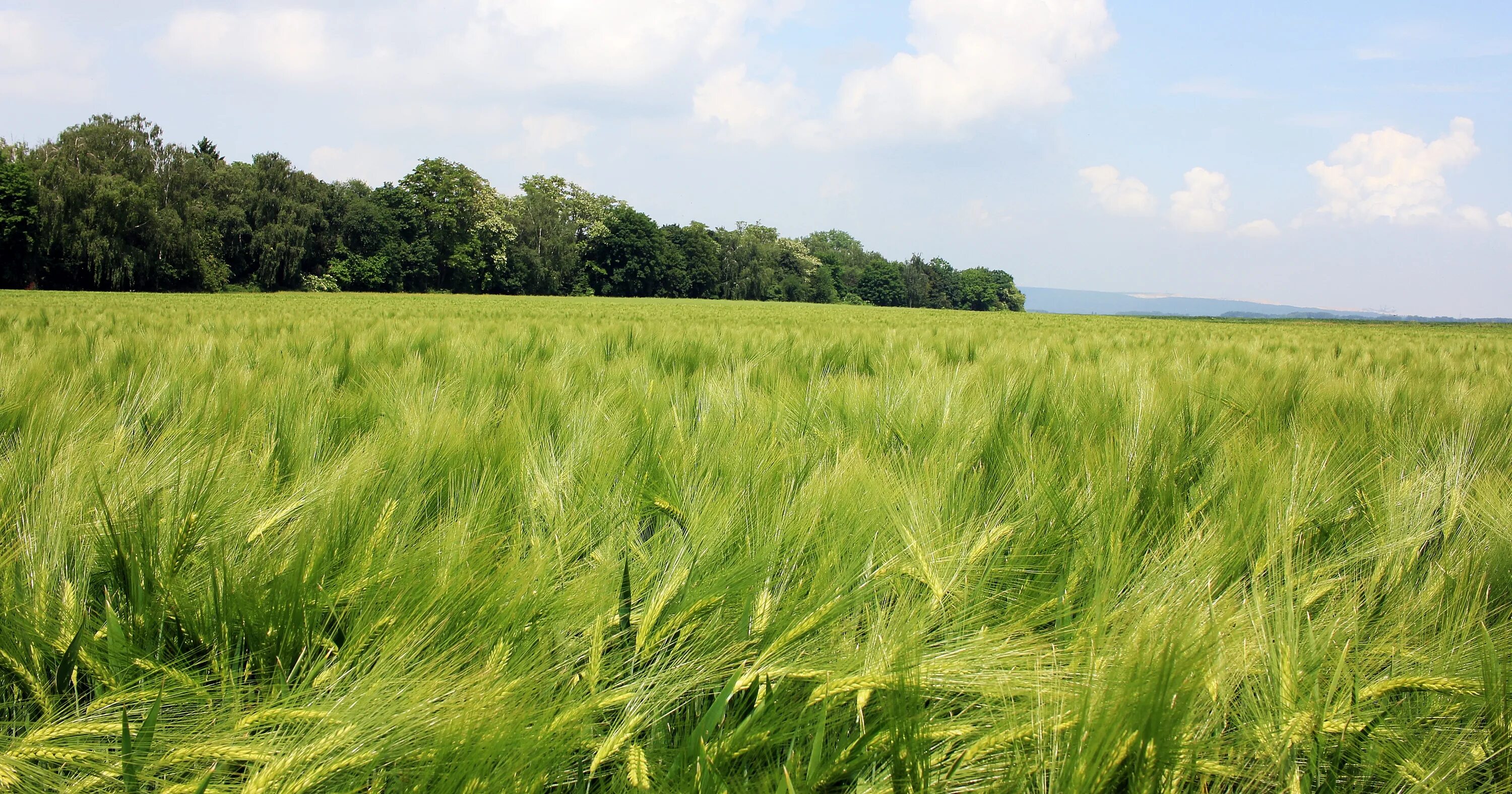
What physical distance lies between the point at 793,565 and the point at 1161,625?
404 mm

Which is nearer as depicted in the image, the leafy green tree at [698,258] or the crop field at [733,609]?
the crop field at [733,609]

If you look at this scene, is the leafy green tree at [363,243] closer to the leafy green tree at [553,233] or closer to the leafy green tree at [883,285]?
the leafy green tree at [553,233]

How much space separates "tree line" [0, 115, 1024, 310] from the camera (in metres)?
34.4

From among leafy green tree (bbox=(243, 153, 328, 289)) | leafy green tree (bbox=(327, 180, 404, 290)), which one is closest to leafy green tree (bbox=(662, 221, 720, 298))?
leafy green tree (bbox=(327, 180, 404, 290))

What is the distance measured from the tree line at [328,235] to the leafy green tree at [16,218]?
0.07 meters

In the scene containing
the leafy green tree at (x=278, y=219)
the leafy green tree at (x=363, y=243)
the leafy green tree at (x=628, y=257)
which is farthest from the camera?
the leafy green tree at (x=628, y=257)

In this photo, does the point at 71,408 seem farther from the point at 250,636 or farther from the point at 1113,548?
the point at 1113,548

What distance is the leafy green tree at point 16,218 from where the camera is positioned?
33750mm

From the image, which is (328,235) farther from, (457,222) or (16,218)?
(16,218)

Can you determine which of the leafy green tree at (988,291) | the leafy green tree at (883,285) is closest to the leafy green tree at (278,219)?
the leafy green tree at (883,285)

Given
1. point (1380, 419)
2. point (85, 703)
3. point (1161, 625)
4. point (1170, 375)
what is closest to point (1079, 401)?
point (1380, 419)

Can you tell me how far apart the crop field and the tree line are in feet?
152

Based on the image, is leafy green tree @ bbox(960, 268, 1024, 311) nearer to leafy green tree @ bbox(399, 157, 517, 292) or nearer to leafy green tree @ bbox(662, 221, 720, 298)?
leafy green tree @ bbox(662, 221, 720, 298)

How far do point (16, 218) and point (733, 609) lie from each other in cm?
5023
